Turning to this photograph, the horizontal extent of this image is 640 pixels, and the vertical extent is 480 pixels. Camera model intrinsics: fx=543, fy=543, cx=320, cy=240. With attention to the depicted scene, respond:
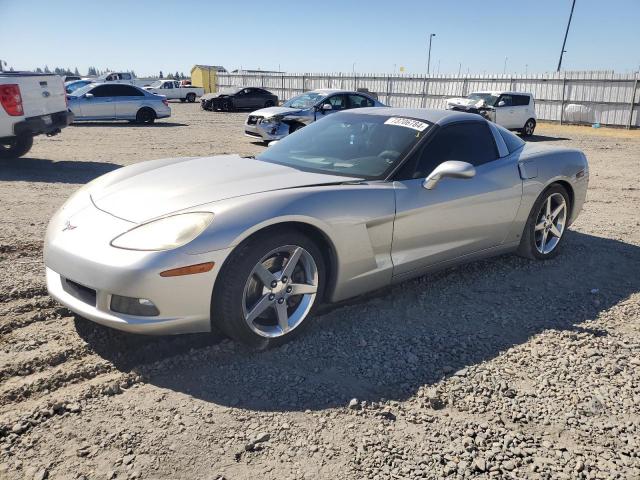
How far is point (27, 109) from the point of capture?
8.97 m

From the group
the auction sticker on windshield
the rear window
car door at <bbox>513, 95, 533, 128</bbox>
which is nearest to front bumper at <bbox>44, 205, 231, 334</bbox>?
the auction sticker on windshield

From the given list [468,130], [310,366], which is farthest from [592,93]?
[310,366]

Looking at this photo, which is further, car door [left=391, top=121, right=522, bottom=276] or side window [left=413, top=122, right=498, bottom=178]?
side window [left=413, top=122, right=498, bottom=178]

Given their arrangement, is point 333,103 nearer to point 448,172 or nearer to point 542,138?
point 542,138

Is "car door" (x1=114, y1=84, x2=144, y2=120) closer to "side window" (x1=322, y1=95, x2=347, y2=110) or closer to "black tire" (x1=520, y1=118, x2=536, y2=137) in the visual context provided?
"side window" (x1=322, y1=95, x2=347, y2=110)

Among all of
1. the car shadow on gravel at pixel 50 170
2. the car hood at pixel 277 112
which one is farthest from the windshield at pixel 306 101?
the car shadow on gravel at pixel 50 170

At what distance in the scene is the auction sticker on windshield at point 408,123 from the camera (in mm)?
4098

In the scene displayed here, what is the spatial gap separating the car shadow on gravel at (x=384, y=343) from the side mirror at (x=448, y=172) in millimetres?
893

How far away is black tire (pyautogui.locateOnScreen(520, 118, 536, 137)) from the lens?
62.8ft

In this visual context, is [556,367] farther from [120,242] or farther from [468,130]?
[120,242]

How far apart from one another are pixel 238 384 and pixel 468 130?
9.06 ft

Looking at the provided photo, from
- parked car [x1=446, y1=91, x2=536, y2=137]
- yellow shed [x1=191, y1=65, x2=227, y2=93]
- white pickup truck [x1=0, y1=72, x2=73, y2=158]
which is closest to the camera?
A: white pickup truck [x1=0, y1=72, x2=73, y2=158]

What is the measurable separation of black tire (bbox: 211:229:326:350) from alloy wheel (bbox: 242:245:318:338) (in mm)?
30

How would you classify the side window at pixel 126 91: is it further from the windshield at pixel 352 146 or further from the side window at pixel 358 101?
the windshield at pixel 352 146
